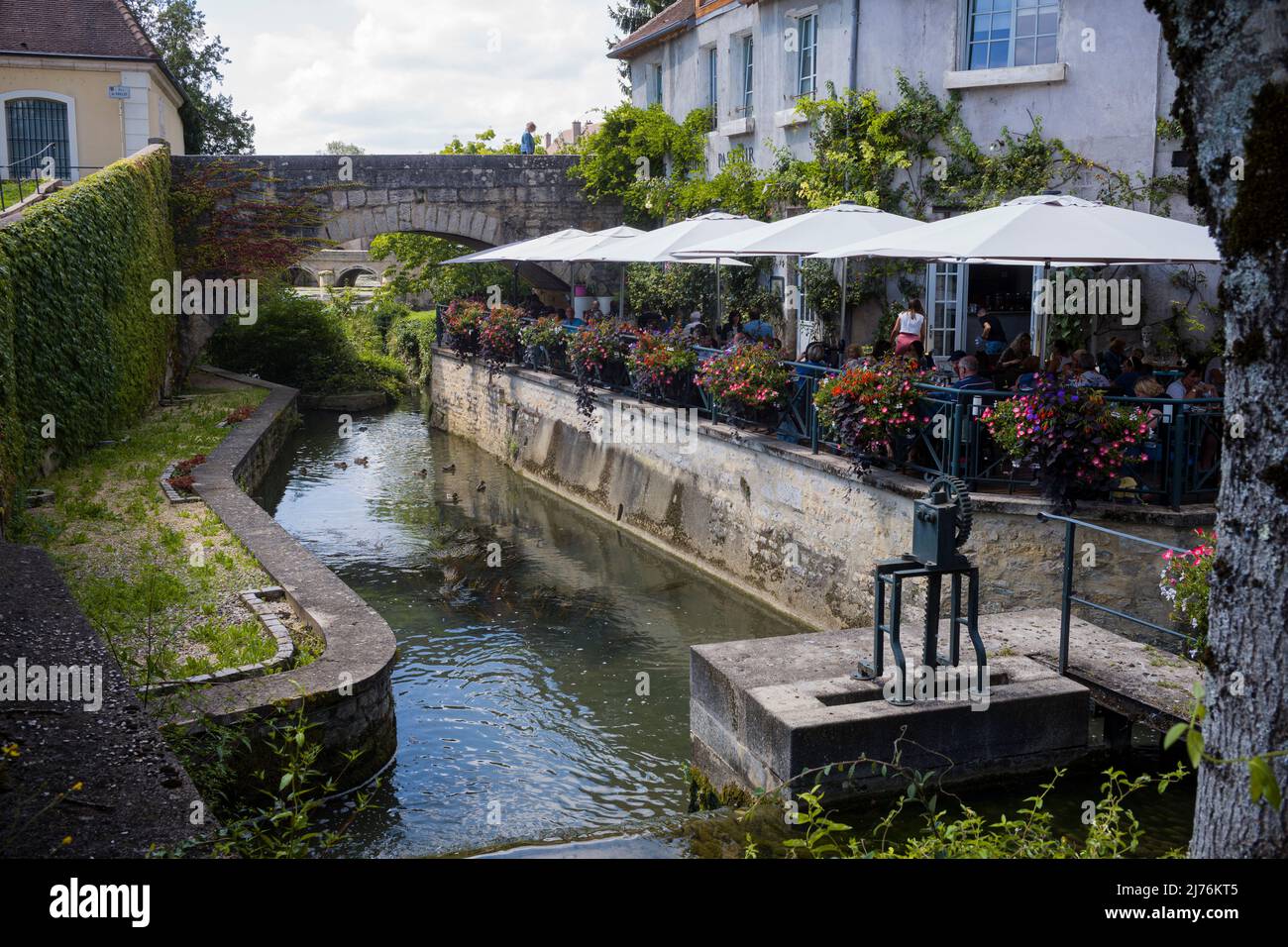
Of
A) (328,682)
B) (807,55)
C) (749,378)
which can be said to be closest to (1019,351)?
(749,378)

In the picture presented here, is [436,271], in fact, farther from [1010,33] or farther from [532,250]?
[1010,33]

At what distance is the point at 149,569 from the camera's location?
9086 millimetres

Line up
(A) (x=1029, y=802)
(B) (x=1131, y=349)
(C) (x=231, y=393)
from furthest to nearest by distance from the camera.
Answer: (C) (x=231, y=393) < (B) (x=1131, y=349) < (A) (x=1029, y=802)

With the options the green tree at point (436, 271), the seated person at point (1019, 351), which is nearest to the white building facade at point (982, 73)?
the seated person at point (1019, 351)

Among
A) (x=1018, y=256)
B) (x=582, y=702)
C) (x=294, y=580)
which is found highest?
(x=1018, y=256)

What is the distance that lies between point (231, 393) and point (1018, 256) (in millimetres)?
16107

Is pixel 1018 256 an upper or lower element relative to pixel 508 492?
upper

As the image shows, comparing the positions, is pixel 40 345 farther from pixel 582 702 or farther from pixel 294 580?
pixel 582 702

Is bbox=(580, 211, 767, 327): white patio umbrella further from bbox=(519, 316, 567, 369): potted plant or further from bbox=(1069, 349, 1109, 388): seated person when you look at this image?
bbox=(1069, 349, 1109, 388): seated person

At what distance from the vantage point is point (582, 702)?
866 cm

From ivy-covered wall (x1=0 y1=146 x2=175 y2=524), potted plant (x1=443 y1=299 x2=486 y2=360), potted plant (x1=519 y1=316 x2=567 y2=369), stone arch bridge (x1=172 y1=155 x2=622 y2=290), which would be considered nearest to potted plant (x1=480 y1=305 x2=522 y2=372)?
potted plant (x1=519 y1=316 x2=567 y2=369)

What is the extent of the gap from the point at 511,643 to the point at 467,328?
12.3m

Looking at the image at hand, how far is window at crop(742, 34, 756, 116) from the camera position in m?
19.0
